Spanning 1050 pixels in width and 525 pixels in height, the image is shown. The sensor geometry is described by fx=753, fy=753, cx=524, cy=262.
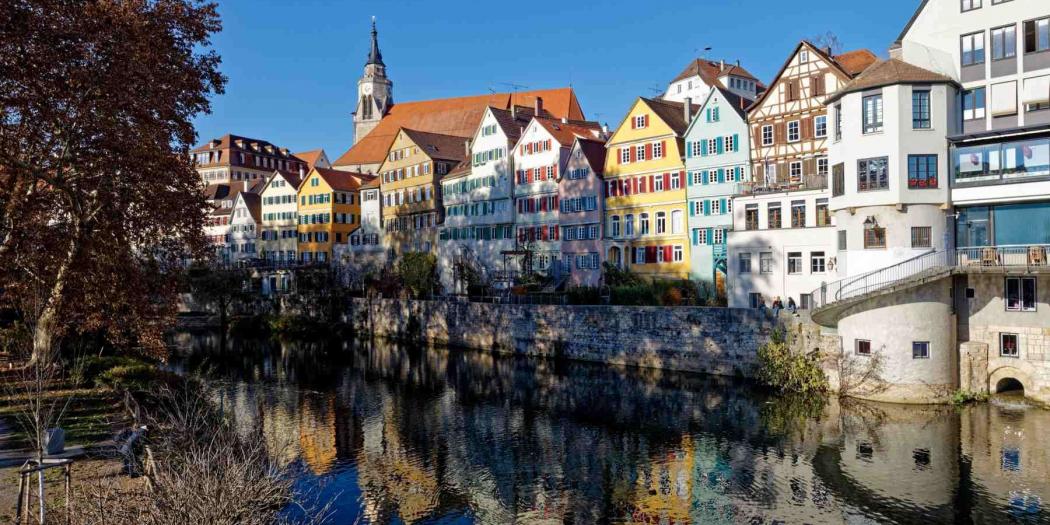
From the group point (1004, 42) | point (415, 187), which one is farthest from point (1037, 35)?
point (415, 187)

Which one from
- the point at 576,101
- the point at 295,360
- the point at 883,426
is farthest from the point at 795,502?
the point at 576,101

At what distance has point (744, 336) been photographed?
3562 cm

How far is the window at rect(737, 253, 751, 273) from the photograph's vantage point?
39.6 m

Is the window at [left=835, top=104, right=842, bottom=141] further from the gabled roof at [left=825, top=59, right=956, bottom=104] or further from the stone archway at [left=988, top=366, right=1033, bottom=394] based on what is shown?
the stone archway at [left=988, top=366, right=1033, bottom=394]

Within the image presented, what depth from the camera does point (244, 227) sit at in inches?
3669

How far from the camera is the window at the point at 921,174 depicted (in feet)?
96.1

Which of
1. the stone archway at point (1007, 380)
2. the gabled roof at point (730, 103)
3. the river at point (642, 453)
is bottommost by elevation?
the river at point (642, 453)

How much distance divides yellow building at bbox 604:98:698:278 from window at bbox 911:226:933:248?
17748mm

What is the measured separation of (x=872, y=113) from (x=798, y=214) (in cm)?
861

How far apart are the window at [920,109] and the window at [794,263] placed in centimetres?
966

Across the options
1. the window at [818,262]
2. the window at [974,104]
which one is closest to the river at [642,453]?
the window at [818,262]

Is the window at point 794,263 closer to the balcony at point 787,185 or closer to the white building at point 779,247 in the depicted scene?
the white building at point 779,247

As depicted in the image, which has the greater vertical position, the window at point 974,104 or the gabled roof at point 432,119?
the gabled roof at point 432,119

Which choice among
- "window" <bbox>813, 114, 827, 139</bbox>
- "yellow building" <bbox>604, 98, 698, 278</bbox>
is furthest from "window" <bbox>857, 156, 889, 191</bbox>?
"yellow building" <bbox>604, 98, 698, 278</bbox>
